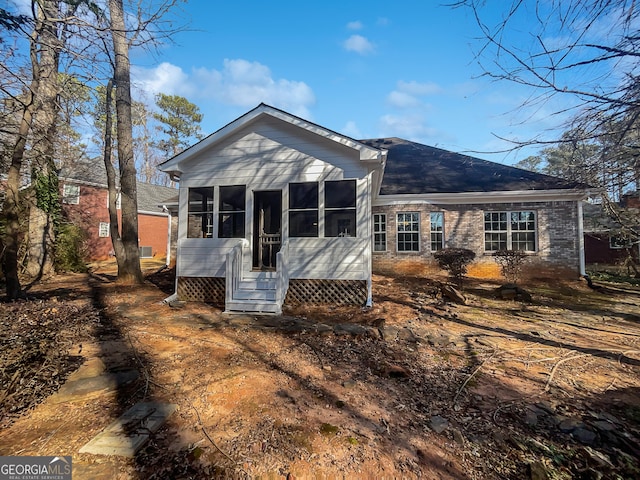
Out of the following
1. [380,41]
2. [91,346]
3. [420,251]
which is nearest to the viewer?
[91,346]

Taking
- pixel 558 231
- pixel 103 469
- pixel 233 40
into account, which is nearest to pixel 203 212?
pixel 233 40

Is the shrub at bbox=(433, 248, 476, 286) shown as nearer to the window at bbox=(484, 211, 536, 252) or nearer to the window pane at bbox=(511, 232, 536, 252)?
the window at bbox=(484, 211, 536, 252)

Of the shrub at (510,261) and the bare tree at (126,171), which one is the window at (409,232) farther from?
the bare tree at (126,171)

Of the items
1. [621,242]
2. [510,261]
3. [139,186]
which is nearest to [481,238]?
[510,261]

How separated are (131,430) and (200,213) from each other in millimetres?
6503

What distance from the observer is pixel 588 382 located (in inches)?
139

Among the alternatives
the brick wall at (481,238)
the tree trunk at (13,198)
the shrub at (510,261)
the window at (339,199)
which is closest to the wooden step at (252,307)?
the window at (339,199)

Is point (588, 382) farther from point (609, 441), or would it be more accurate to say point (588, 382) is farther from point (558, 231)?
point (558, 231)

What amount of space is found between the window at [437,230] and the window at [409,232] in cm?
60

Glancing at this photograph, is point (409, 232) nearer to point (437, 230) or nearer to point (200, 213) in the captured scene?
point (437, 230)

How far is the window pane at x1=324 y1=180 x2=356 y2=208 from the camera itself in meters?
7.59

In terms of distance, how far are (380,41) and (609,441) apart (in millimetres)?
6649

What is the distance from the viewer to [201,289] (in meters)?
8.02

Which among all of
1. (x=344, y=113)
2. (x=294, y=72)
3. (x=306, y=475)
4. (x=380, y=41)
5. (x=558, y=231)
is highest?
(x=294, y=72)
